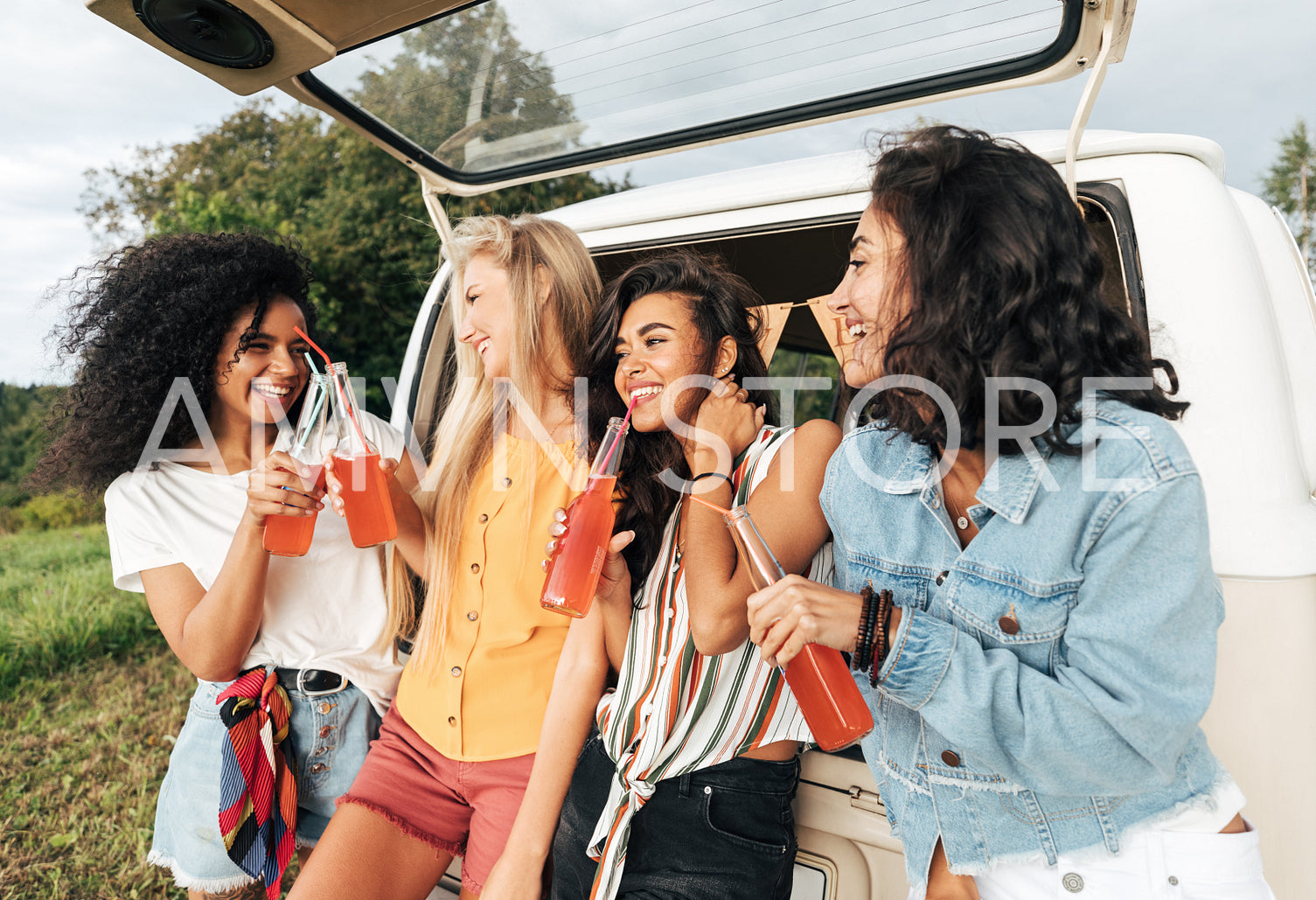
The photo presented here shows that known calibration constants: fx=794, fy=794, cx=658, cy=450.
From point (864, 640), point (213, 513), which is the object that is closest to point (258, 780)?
point (213, 513)

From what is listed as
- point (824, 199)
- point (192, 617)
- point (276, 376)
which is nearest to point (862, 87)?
point (824, 199)

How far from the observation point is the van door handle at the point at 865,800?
1677 millimetres

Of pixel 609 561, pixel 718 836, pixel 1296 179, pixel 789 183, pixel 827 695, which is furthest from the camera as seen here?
pixel 1296 179

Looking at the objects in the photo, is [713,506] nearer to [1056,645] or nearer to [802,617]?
[802,617]

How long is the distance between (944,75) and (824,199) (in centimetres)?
41

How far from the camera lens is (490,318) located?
1.95 m

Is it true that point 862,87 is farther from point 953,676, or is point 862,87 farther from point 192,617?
point 192,617

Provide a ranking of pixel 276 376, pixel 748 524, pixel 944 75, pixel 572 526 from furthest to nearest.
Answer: pixel 276 376 < pixel 944 75 < pixel 572 526 < pixel 748 524

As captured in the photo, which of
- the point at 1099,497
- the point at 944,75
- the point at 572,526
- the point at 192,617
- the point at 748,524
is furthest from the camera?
the point at 192,617

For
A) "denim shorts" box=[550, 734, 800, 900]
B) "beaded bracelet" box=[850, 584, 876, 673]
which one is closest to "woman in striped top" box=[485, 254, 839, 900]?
"denim shorts" box=[550, 734, 800, 900]

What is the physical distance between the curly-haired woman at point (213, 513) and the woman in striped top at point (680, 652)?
23.2 inches

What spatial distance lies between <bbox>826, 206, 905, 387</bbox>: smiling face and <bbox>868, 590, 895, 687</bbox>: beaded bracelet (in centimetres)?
37

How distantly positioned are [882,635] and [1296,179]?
23.6 m

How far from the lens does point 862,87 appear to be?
1.68m
